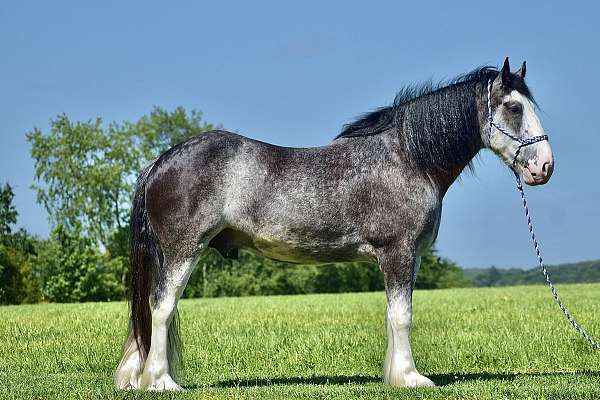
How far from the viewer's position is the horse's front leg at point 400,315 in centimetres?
898

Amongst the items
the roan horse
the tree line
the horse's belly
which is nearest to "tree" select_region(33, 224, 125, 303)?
the tree line

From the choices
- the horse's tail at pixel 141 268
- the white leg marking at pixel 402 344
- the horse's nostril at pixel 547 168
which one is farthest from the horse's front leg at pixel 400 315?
the horse's tail at pixel 141 268

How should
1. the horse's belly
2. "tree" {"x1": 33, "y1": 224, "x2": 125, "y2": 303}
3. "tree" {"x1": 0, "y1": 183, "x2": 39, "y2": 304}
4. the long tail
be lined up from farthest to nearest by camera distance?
"tree" {"x1": 33, "y1": 224, "x2": 125, "y2": 303}
"tree" {"x1": 0, "y1": 183, "x2": 39, "y2": 304}
the long tail
the horse's belly

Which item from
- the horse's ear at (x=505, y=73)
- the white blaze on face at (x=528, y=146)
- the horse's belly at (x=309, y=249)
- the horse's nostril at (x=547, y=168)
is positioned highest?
the horse's ear at (x=505, y=73)

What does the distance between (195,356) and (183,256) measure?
512 centimetres

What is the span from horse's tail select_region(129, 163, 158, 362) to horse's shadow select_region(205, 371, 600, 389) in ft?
3.36

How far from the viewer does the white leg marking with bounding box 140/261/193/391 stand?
8.95 m

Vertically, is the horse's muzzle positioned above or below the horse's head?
below

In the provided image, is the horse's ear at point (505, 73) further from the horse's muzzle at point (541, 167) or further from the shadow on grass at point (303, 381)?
the shadow on grass at point (303, 381)

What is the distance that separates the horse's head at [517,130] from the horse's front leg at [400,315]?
1633 millimetres

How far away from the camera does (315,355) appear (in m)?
13.8

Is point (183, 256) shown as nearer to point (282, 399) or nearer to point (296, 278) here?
point (282, 399)

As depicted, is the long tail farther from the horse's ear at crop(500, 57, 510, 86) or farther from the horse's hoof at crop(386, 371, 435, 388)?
the horse's ear at crop(500, 57, 510, 86)

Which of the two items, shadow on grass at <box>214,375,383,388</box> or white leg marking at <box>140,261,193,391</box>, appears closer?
white leg marking at <box>140,261,193,391</box>
